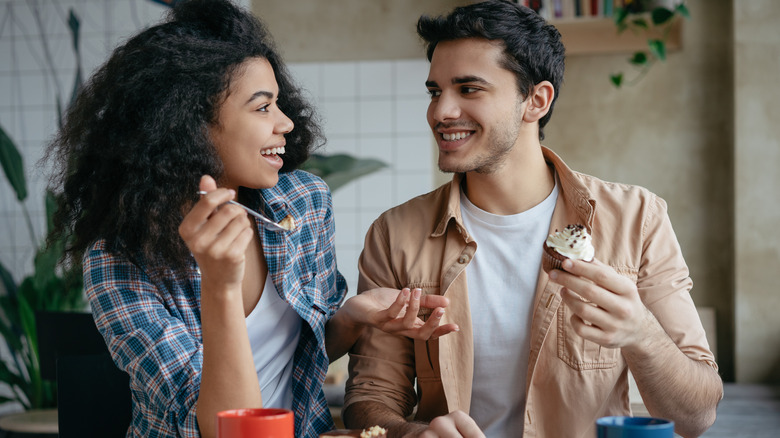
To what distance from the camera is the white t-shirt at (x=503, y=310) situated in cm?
152

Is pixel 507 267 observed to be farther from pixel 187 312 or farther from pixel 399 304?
pixel 187 312

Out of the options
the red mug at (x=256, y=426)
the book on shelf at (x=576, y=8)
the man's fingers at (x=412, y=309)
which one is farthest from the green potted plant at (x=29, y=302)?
Result: the red mug at (x=256, y=426)

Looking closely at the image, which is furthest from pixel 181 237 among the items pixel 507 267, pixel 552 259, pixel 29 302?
pixel 29 302

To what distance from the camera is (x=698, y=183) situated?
3725 mm

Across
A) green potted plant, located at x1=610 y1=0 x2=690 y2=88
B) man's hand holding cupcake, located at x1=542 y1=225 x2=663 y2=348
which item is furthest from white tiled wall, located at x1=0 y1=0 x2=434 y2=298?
man's hand holding cupcake, located at x1=542 y1=225 x2=663 y2=348

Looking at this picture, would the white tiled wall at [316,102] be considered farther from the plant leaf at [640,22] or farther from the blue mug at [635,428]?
the blue mug at [635,428]

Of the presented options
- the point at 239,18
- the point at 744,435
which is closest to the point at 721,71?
the point at 744,435

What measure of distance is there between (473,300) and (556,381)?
0.23 meters

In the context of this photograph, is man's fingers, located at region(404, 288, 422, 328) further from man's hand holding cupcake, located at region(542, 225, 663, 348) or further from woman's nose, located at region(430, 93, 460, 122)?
woman's nose, located at region(430, 93, 460, 122)

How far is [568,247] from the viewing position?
122 centimetres

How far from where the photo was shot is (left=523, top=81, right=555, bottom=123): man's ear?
1.71m

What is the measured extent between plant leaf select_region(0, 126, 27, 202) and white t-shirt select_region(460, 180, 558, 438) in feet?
8.27

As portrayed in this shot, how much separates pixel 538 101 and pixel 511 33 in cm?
18

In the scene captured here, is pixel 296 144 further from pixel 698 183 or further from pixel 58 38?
pixel 58 38
